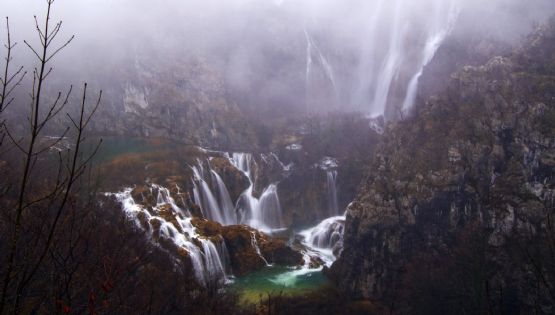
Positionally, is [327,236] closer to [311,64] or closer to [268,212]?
[268,212]

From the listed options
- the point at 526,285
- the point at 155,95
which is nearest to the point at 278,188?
the point at 155,95

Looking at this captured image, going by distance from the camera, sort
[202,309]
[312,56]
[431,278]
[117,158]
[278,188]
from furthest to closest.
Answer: [312,56] → [278,188] → [117,158] → [431,278] → [202,309]

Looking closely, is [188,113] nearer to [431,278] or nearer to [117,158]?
[117,158]

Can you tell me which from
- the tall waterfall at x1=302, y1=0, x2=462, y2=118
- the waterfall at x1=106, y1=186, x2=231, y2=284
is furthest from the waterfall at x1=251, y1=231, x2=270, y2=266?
the tall waterfall at x1=302, y1=0, x2=462, y2=118

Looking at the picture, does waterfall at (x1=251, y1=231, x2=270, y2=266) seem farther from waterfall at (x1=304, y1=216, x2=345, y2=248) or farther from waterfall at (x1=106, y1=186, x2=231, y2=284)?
waterfall at (x1=304, y1=216, x2=345, y2=248)

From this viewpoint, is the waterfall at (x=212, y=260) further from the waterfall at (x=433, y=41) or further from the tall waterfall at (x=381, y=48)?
the waterfall at (x=433, y=41)

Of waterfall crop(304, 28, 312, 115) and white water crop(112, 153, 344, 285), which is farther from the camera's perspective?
waterfall crop(304, 28, 312, 115)

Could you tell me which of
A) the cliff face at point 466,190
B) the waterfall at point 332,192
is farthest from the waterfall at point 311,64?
the cliff face at point 466,190
